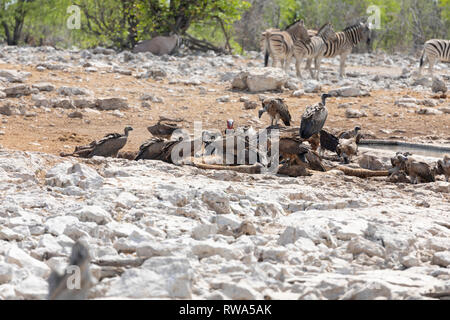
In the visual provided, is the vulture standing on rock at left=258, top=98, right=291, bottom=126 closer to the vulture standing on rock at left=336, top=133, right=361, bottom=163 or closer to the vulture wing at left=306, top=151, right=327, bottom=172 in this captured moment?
the vulture standing on rock at left=336, top=133, right=361, bottom=163

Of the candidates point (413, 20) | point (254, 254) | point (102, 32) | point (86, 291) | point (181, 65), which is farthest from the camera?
point (413, 20)

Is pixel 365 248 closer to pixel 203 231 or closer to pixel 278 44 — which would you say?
pixel 203 231

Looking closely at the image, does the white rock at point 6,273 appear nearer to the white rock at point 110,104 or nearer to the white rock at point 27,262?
the white rock at point 27,262

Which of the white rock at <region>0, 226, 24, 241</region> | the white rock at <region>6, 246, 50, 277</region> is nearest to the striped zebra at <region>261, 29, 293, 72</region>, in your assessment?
the white rock at <region>0, 226, 24, 241</region>

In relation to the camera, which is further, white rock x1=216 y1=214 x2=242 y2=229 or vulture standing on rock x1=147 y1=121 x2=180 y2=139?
vulture standing on rock x1=147 y1=121 x2=180 y2=139

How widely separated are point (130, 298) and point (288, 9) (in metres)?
25.4

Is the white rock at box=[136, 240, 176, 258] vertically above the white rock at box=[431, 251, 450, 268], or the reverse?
the white rock at box=[136, 240, 176, 258]

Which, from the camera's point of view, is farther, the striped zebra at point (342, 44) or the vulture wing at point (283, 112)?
the striped zebra at point (342, 44)

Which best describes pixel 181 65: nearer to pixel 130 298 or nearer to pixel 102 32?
pixel 102 32

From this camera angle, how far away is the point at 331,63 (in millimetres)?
20406

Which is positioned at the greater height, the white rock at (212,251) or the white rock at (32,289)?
the white rock at (212,251)

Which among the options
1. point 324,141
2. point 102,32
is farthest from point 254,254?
point 102,32

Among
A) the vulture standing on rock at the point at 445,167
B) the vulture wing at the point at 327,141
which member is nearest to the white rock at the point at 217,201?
the vulture standing on rock at the point at 445,167

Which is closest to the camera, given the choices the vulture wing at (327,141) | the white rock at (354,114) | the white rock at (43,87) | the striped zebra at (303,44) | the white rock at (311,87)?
the vulture wing at (327,141)
